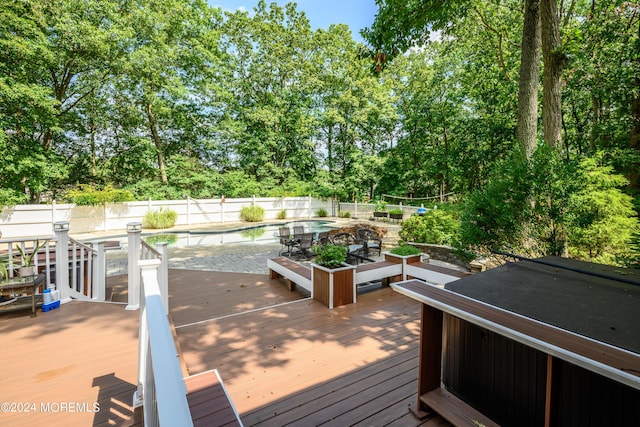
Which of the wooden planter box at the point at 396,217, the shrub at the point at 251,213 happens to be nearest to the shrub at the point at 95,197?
the shrub at the point at 251,213

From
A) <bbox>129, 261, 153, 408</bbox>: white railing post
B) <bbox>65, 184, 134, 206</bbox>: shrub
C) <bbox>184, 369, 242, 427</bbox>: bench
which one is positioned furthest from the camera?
<bbox>65, 184, 134, 206</bbox>: shrub

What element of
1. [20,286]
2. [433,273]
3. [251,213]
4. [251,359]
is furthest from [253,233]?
[251,359]

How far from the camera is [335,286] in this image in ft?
14.6

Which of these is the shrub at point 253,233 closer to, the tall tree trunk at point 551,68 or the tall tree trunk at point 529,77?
the tall tree trunk at point 529,77

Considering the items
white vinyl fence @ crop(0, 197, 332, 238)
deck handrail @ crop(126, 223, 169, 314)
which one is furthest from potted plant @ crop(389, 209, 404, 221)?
deck handrail @ crop(126, 223, 169, 314)

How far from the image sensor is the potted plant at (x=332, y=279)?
4.46 metres

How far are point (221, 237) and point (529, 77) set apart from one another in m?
12.0

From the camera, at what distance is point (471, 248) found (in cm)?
480

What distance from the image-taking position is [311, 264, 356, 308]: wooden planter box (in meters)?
4.45

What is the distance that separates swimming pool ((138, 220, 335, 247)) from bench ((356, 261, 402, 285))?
658 centimetres

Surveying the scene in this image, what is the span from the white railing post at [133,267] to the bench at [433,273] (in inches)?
170

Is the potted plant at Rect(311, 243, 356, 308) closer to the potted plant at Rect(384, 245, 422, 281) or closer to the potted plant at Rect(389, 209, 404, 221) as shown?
the potted plant at Rect(384, 245, 422, 281)

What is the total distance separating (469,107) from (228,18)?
58.9 feet

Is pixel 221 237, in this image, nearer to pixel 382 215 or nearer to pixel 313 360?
pixel 382 215
